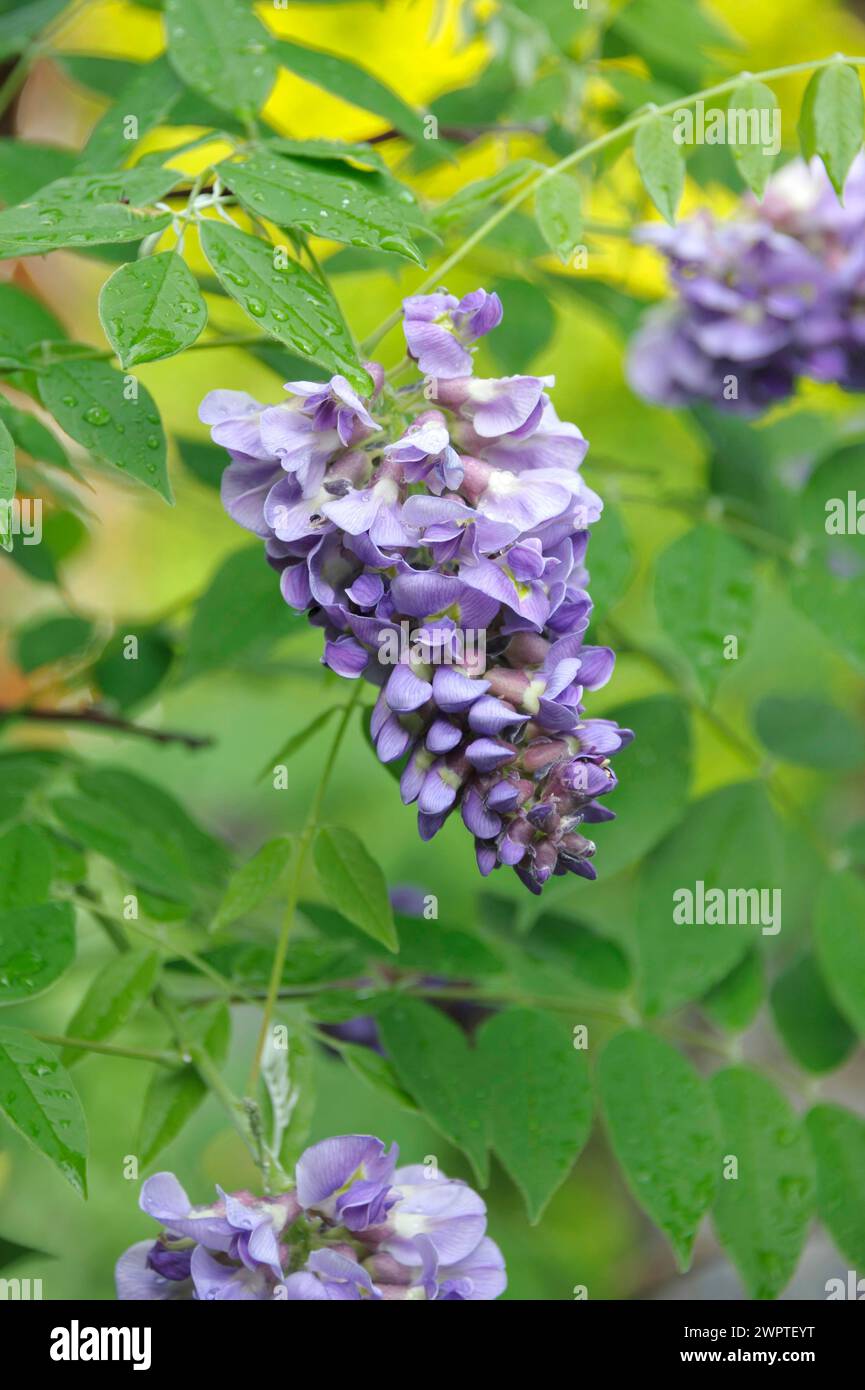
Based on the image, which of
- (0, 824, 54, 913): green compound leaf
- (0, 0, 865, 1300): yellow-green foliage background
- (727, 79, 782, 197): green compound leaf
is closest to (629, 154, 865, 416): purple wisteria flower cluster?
(0, 0, 865, 1300): yellow-green foliage background

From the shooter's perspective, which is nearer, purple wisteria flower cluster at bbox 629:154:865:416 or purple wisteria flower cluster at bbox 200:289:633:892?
A: purple wisteria flower cluster at bbox 200:289:633:892

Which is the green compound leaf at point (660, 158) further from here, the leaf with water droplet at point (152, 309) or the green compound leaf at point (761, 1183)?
the green compound leaf at point (761, 1183)

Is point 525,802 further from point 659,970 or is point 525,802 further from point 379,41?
point 379,41

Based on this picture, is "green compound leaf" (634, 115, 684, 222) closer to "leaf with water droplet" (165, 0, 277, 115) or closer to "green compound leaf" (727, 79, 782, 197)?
"green compound leaf" (727, 79, 782, 197)

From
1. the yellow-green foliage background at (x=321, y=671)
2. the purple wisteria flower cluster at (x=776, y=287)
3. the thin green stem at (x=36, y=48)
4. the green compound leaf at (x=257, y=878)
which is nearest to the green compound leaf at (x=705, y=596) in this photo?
the yellow-green foliage background at (x=321, y=671)

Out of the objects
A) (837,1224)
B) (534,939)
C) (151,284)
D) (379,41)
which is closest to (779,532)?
(534,939)
